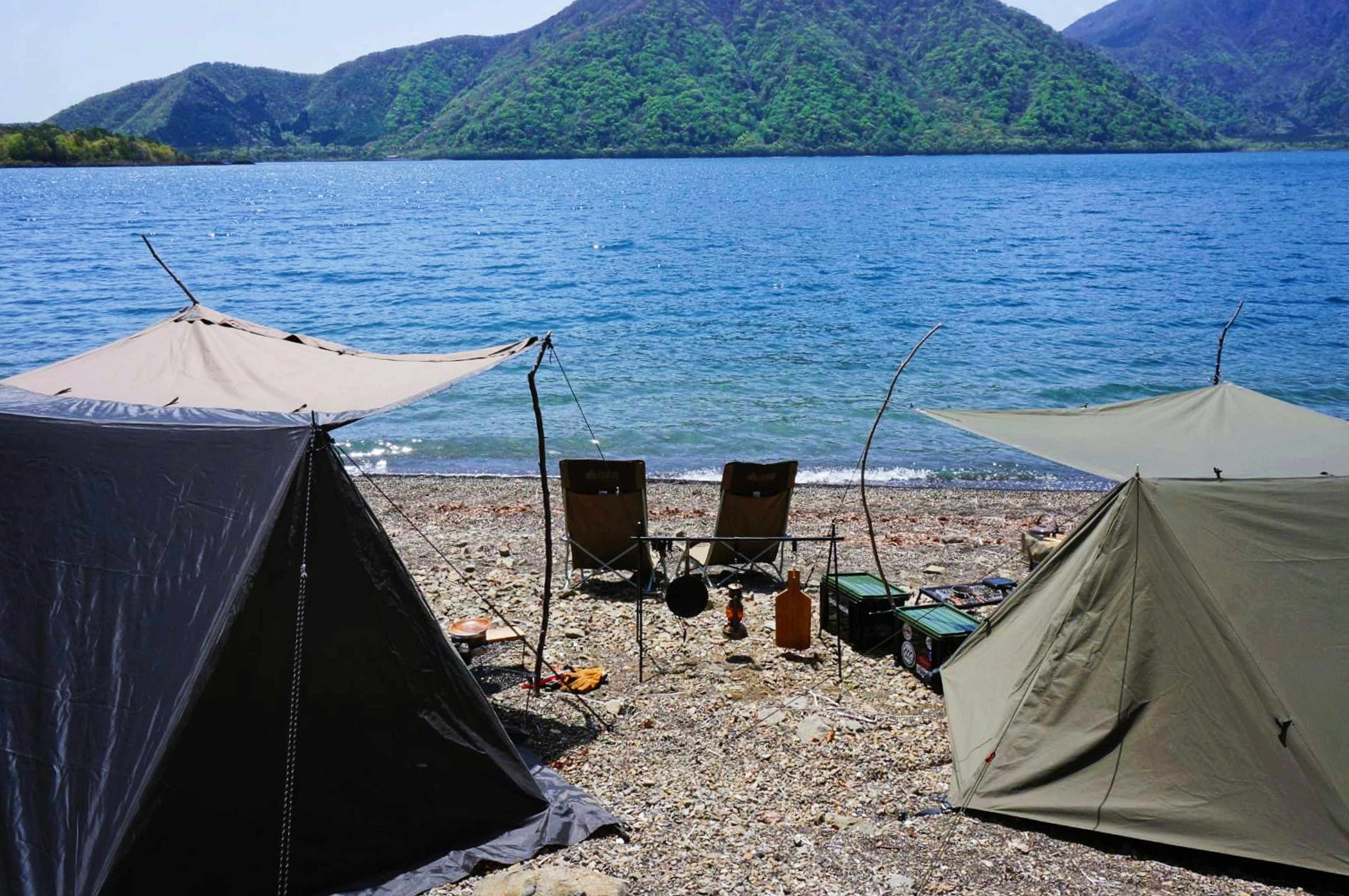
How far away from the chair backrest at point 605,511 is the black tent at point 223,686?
391 cm

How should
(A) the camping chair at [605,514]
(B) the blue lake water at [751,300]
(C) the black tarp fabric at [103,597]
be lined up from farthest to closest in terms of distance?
1. (B) the blue lake water at [751,300]
2. (A) the camping chair at [605,514]
3. (C) the black tarp fabric at [103,597]

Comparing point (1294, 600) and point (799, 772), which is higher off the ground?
point (1294, 600)

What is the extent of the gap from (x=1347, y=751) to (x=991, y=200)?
245ft

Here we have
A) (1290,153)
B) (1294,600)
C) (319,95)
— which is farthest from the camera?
(319,95)

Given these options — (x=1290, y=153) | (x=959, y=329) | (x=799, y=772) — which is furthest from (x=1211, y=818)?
(x=1290, y=153)

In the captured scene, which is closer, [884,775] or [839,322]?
[884,775]

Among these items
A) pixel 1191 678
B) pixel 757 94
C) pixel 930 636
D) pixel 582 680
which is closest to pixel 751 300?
pixel 930 636

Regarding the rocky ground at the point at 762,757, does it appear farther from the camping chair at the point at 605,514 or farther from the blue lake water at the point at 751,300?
the blue lake water at the point at 751,300

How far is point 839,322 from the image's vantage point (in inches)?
1205

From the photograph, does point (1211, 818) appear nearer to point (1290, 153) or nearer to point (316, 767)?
point (316, 767)

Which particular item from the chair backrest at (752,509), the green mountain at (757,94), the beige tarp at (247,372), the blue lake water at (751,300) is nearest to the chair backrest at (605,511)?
the chair backrest at (752,509)

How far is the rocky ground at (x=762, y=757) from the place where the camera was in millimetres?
5242

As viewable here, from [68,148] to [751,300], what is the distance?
135167 millimetres

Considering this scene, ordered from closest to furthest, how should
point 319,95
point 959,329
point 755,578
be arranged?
point 755,578 → point 959,329 → point 319,95
